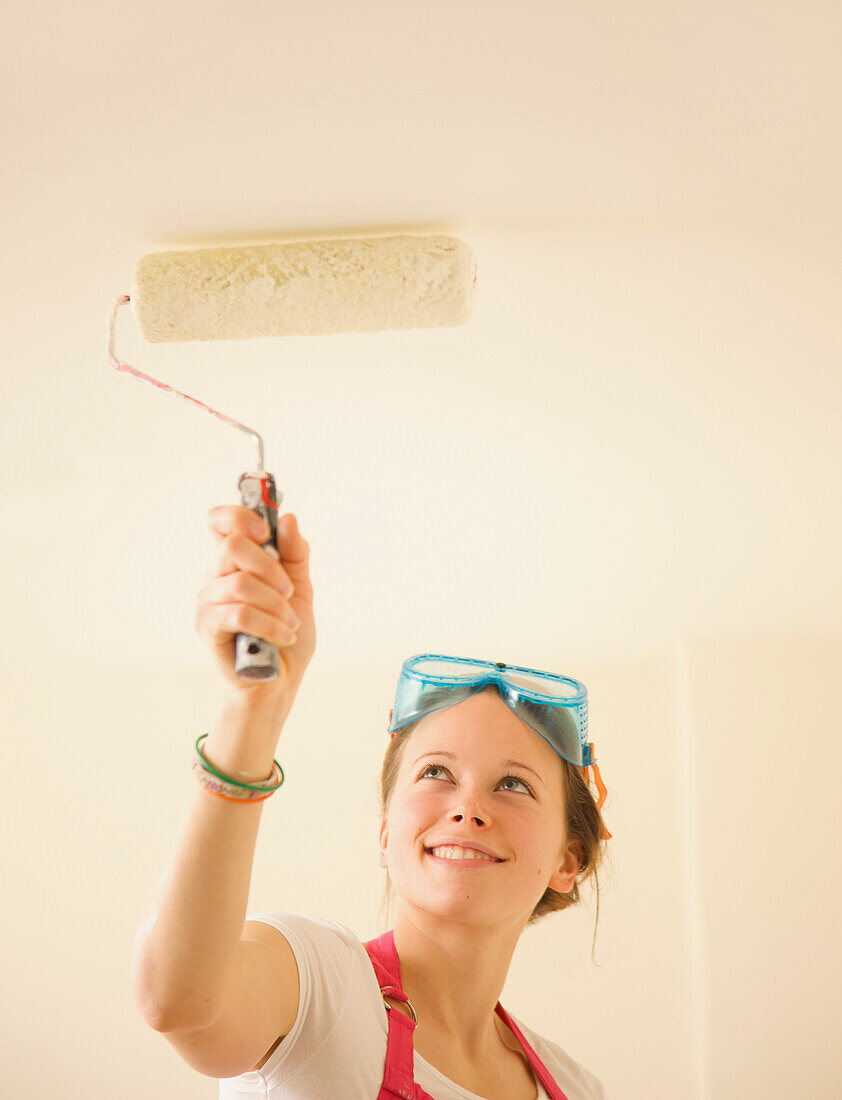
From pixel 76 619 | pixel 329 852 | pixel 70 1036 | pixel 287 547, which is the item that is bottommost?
pixel 70 1036

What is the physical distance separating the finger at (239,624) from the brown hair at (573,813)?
71 cm

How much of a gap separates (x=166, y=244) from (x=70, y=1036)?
3464mm

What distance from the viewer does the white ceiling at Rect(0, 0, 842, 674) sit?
1061 mm

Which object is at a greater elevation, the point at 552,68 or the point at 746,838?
the point at 552,68

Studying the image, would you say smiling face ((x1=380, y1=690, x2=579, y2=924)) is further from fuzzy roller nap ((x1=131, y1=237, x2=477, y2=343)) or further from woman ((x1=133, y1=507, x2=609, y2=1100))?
fuzzy roller nap ((x1=131, y1=237, x2=477, y2=343))

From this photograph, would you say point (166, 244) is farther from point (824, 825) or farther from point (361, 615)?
point (824, 825)

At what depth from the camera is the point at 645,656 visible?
12.5 ft

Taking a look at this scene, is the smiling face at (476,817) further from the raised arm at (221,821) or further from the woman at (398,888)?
the raised arm at (221,821)

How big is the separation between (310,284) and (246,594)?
0.61 m

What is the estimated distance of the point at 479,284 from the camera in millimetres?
1499

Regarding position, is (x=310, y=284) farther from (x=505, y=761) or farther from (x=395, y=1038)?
(x=395, y=1038)

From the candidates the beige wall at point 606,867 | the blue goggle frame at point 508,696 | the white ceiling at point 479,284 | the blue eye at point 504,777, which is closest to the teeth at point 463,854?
the blue eye at point 504,777

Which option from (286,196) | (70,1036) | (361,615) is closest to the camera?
(286,196)

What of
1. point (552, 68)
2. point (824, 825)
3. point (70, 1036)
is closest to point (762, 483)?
point (552, 68)
